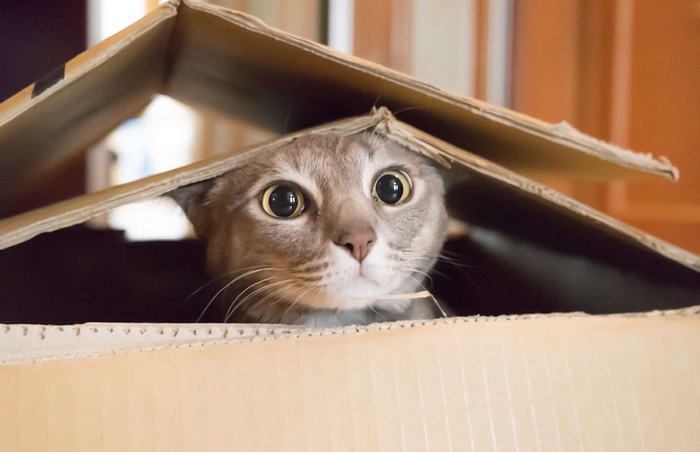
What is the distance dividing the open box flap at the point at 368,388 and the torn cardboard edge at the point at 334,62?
10.6 inches

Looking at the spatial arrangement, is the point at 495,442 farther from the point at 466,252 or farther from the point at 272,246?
the point at 466,252

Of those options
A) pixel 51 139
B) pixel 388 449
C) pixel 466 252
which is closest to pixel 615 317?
pixel 388 449

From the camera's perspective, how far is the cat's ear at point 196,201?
133 cm

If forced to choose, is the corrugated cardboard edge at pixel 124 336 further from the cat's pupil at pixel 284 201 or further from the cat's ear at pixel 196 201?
the cat's ear at pixel 196 201

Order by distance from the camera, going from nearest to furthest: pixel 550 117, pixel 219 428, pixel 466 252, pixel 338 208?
pixel 219 428, pixel 338 208, pixel 466 252, pixel 550 117

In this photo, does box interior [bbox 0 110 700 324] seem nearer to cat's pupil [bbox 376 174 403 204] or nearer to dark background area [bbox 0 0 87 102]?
cat's pupil [bbox 376 174 403 204]

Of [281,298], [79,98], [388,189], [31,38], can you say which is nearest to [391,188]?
[388,189]

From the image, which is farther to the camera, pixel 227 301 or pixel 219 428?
pixel 227 301

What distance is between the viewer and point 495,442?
0.67 metres

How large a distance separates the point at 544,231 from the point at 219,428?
93cm

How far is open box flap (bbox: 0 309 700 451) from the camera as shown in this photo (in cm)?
60

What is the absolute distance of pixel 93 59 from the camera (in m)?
0.69

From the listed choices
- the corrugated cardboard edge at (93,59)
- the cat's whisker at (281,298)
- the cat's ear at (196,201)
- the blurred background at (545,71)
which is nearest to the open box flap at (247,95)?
the corrugated cardboard edge at (93,59)

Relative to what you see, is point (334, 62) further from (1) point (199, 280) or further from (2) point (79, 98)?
(1) point (199, 280)
